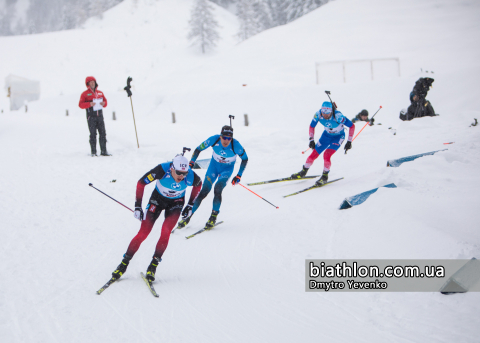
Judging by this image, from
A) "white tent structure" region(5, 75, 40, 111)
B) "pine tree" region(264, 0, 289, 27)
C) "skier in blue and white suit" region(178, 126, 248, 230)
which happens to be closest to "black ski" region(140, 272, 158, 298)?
"skier in blue and white suit" region(178, 126, 248, 230)

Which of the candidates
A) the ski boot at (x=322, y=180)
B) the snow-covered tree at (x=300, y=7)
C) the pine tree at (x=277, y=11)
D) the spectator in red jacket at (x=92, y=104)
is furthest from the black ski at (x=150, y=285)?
the pine tree at (x=277, y=11)

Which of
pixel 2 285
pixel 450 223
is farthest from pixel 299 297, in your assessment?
pixel 2 285

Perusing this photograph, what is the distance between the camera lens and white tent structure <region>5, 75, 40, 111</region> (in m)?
34.4

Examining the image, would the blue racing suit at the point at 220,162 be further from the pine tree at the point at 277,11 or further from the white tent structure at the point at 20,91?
the pine tree at the point at 277,11

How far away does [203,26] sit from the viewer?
150 ft

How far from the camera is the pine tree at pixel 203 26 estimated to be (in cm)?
4500

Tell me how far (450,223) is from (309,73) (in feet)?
74.4

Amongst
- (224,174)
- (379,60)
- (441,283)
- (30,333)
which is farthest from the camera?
(379,60)

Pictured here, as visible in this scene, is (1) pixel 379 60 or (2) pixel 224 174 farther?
(1) pixel 379 60

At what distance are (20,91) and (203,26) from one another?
78.8ft

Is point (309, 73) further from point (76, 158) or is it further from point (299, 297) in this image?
point (299, 297)

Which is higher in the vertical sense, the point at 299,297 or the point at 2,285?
the point at 2,285

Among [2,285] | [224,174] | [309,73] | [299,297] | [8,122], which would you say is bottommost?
[299,297]

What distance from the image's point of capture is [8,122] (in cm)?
1775
